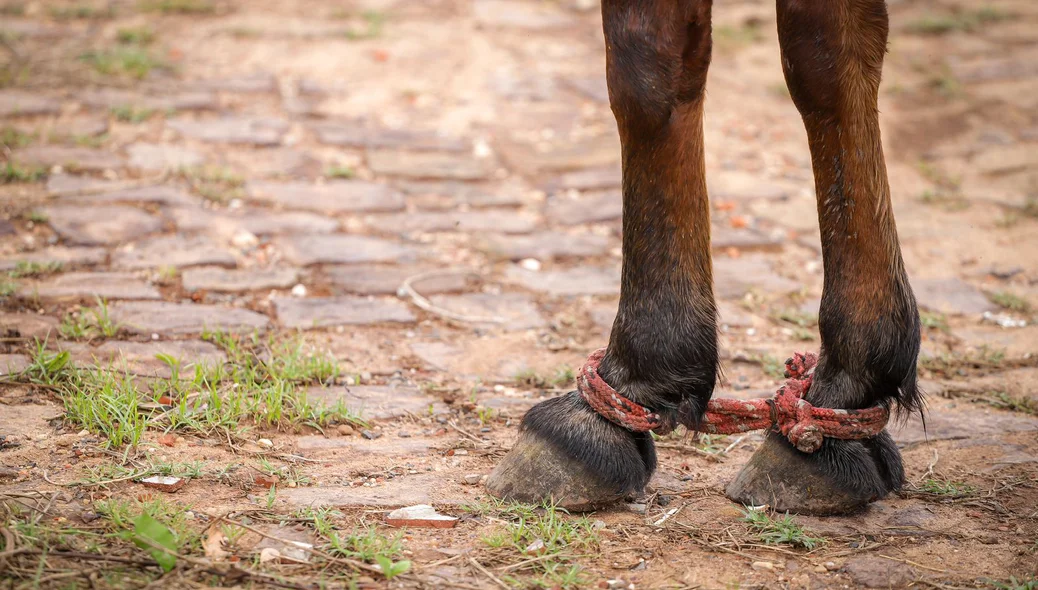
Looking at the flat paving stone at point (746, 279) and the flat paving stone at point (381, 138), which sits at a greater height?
the flat paving stone at point (381, 138)

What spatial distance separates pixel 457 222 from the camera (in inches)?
155

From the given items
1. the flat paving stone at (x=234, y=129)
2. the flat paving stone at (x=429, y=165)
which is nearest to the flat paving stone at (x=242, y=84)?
the flat paving stone at (x=234, y=129)

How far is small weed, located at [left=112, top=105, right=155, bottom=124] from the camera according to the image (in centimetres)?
462

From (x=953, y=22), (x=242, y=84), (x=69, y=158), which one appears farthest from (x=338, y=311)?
(x=953, y=22)

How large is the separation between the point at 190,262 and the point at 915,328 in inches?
92.3

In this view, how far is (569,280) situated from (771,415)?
1544 mm

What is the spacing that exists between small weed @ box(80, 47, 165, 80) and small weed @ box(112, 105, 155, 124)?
566 mm

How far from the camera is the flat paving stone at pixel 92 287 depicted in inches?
118

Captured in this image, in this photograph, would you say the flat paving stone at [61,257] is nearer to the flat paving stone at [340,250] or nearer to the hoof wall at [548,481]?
the flat paving stone at [340,250]

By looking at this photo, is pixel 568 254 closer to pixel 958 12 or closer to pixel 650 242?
pixel 650 242

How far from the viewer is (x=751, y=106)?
543cm

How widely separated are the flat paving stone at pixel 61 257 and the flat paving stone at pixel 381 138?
153 cm

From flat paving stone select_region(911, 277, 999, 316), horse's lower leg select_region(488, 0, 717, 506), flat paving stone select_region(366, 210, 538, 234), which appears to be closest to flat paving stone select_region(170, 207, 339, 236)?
flat paving stone select_region(366, 210, 538, 234)

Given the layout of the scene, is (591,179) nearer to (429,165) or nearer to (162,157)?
(429,165)
